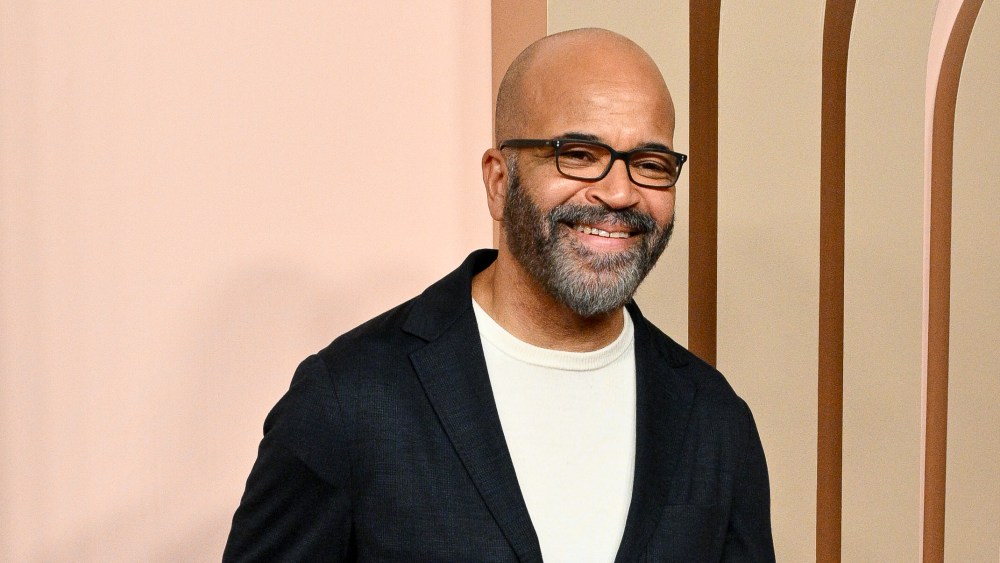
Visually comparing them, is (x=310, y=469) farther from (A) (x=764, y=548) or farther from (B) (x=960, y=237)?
(B) (x=960, y=237)

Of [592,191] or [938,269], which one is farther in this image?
[938,269]

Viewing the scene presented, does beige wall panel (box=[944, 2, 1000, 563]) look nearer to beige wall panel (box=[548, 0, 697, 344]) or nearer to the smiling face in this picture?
beige wall panel (box=[548, 0, 697, 344])

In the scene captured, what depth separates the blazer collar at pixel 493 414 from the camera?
1385 mm

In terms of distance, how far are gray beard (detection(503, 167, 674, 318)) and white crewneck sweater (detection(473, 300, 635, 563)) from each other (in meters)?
0.11

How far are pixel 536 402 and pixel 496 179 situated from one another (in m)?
0.34

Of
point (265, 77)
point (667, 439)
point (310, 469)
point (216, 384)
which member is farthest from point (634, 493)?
point (265, 77)

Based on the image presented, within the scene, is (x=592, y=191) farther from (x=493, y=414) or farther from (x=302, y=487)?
(x=302, y=487)

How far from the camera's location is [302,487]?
1.37 meters

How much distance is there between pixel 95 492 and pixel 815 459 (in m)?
1.57

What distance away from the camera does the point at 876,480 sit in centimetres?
254

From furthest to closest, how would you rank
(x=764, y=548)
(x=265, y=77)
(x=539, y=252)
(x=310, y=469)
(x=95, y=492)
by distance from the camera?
(x=265, y=77), (x=95, y=492), (x=764, y=548), (x=539, y=252), (x=310, y=469)

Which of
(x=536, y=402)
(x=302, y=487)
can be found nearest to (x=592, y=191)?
(x=536, y=402)

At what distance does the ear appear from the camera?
1555mm

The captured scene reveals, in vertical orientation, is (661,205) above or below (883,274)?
above
